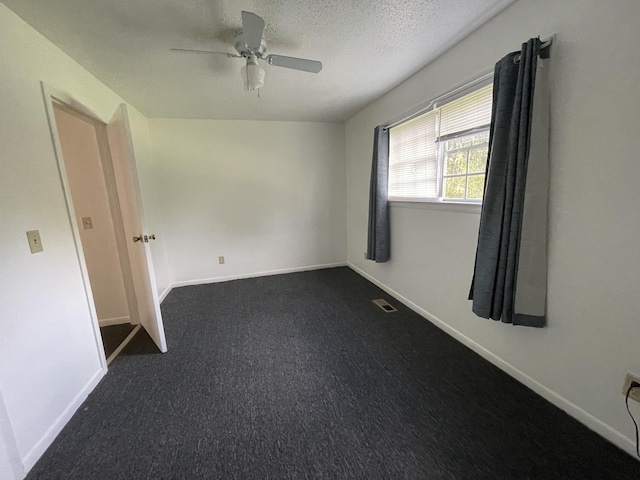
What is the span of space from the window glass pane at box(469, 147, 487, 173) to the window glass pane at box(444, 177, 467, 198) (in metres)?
0.10

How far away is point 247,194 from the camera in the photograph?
3604 mm

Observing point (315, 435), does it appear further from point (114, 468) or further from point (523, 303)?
point (523, 303)

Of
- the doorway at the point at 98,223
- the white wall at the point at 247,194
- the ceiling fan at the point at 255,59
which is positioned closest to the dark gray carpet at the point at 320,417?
the doorway at the point at 98,223

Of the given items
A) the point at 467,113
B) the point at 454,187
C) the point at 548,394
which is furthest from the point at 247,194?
the point at 548,394

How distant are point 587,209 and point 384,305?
1.86m

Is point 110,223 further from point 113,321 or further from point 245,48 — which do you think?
point 245,48

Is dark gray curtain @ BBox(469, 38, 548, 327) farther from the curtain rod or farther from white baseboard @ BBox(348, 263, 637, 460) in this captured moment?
white baseboard @ BBox(348, 263, 637, 460)

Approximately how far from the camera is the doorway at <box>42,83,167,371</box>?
1.89 m

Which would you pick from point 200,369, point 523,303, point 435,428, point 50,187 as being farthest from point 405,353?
point 50,187

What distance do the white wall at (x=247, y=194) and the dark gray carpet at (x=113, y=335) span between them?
42.5 inches

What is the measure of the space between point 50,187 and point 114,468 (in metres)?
1.53

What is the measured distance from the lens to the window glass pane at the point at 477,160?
5.93 ft

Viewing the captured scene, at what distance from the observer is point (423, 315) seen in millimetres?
2463

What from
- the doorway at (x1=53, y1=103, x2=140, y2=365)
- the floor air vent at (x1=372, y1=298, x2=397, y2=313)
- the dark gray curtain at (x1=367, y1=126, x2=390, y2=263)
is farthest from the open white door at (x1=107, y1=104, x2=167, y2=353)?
the dark gray curtain at (x1=367, y1=126, x2=390, y2=263)
